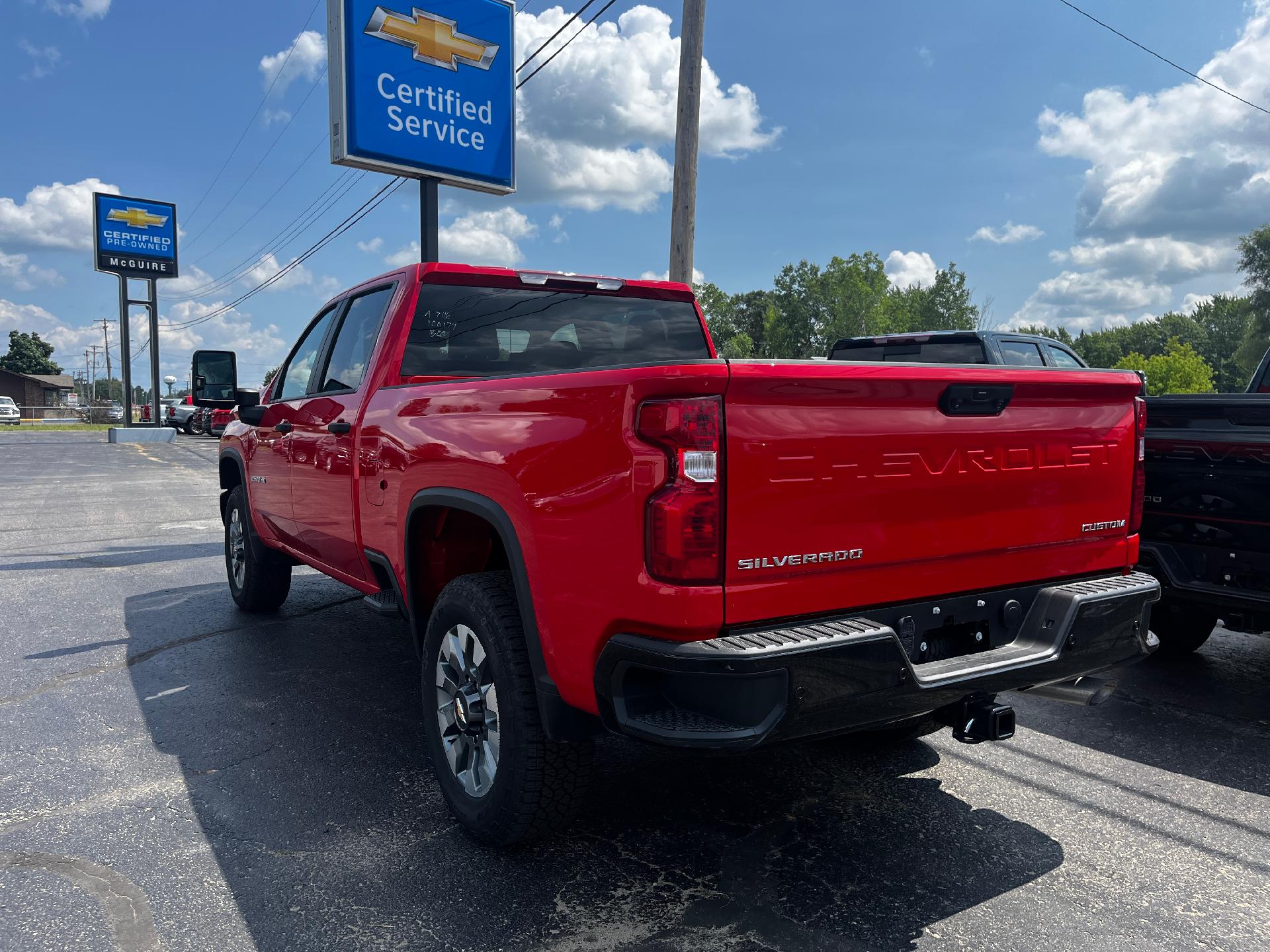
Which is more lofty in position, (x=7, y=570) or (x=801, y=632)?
(x=801, y=632)

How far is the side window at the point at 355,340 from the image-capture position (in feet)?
14.4

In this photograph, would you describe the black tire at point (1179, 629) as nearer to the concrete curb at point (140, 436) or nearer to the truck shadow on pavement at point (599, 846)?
the truck shadow on pavement at point (599, 846)

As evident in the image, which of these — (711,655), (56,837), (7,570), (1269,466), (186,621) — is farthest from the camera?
(7,570)

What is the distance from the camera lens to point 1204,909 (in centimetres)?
271

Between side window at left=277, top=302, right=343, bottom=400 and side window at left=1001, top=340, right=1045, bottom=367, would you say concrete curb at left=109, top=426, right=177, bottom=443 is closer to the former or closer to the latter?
side window at left=1001, top=340, right=1045, bottom=367

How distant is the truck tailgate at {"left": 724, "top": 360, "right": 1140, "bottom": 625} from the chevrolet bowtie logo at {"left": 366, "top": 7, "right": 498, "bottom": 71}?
11550mm

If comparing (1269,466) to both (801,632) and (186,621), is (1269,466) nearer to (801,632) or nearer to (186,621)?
(801,632)

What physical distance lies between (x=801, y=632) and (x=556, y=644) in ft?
2.34

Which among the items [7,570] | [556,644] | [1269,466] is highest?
[1269,466]

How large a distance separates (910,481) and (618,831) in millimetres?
1594

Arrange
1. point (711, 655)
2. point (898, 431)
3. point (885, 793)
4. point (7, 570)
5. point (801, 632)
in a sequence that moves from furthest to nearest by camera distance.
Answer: point (7, 570) < point (885, 793) < point (898, 431) < point (801, 632) < point (711, 655)

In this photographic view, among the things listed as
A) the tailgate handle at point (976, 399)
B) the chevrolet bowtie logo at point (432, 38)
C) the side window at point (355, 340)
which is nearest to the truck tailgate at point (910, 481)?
the tailgate handle at point (976, 399)

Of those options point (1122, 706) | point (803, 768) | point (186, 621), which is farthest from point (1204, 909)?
point (186, 621)

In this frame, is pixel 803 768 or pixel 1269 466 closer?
pixel 803 768
